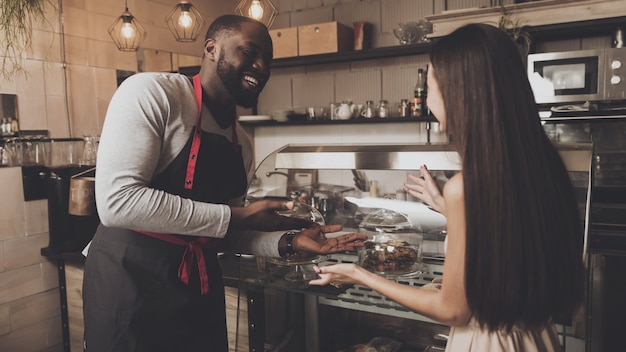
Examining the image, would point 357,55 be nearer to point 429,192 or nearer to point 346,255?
point 346,255

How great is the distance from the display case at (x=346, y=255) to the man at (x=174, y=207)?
0.45ft

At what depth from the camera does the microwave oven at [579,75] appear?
3057mm

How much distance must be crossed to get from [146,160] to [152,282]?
42 centimetres

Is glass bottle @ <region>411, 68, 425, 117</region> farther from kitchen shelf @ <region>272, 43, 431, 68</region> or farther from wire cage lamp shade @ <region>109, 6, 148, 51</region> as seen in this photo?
wire cage lamp shade @ <region>109, 6, 148, 51</region>

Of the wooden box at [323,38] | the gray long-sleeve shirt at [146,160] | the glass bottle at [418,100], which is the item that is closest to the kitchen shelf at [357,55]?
the wooden box at [323,38]

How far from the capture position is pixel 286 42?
4355 mm

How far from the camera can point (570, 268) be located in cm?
113

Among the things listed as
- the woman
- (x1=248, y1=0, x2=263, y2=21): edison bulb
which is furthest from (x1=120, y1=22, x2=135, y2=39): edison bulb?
the woman

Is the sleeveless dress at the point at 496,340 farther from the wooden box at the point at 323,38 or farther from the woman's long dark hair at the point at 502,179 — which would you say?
the wooden box at the point at 323,38

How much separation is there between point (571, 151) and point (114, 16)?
3351mm

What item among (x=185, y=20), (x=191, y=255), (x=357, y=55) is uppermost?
(x=185, y=20)

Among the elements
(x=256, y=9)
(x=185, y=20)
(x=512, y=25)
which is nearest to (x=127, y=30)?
(x=185, y=20)

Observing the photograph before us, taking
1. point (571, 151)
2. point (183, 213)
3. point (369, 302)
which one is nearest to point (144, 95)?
point (183, 213)

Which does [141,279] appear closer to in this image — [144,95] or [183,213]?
[183,213]
